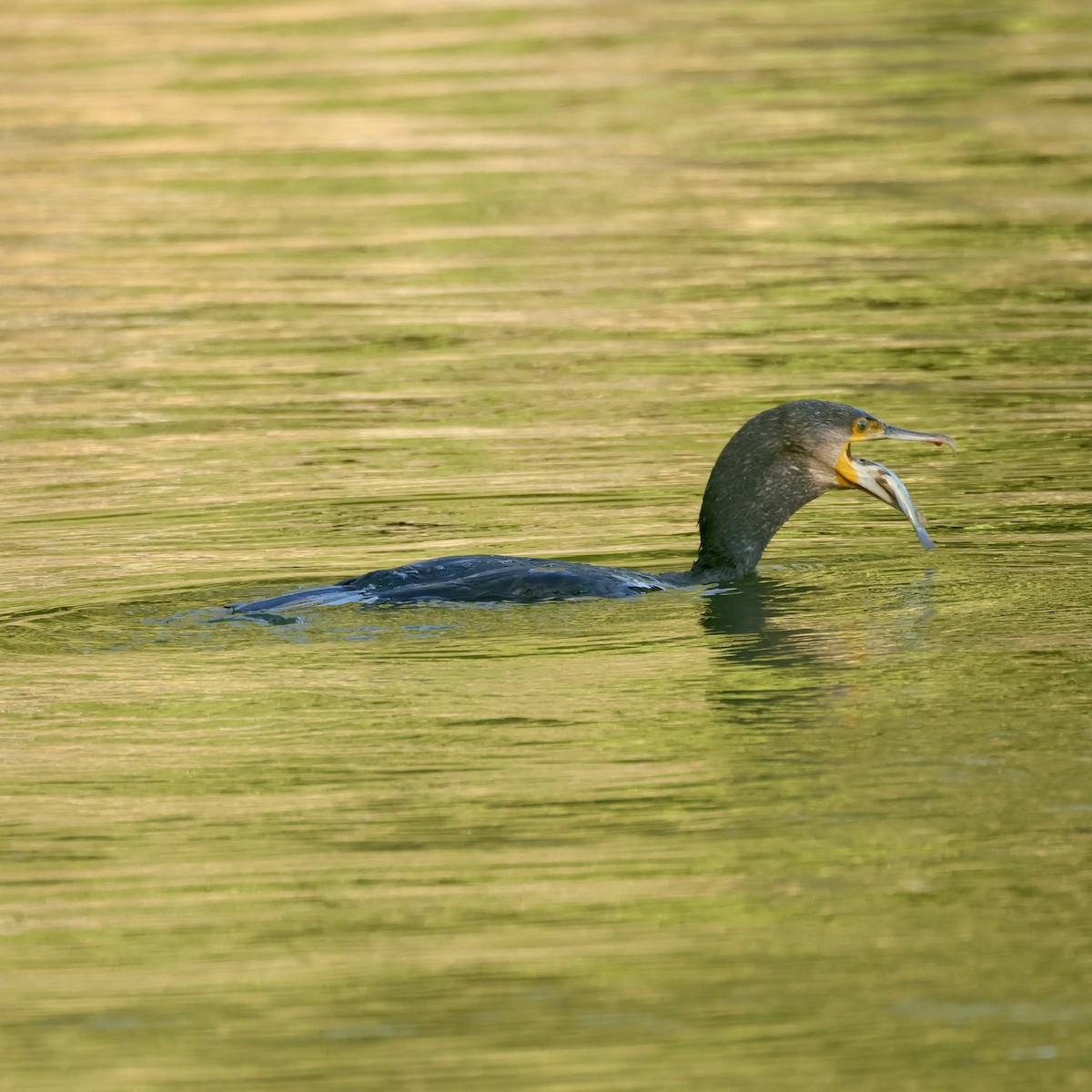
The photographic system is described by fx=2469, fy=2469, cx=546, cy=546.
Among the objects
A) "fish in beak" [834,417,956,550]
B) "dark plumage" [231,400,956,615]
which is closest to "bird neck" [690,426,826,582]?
"dark plumage" [231,400,956,615]

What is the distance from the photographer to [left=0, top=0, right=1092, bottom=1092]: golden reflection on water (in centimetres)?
542

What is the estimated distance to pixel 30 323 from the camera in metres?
16.2

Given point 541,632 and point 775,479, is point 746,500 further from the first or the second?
point 541,632

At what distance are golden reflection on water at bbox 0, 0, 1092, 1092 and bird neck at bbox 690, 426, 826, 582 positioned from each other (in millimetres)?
241

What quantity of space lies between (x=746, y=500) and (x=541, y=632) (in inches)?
54.4

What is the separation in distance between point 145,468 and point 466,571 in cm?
354

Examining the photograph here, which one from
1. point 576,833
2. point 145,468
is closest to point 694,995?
point 576,833

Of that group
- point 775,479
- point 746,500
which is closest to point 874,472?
point 775,479

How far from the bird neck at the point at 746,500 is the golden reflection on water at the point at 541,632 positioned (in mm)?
241

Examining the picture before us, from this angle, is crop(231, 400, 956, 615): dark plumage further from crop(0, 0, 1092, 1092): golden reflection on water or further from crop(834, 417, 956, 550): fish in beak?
crop(0, 0, 1092, 1092): golden reflection on water

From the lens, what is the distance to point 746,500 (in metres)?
9.50

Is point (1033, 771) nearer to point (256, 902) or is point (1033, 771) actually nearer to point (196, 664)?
point (256, 902)

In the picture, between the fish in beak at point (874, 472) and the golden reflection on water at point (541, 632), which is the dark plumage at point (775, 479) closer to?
the fish in beak at point (874, 472)

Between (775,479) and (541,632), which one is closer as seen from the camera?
(541,632)
